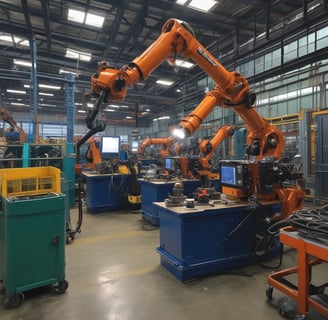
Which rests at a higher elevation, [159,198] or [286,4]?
[286,4]

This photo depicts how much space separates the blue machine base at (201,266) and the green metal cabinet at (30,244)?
1100 mm

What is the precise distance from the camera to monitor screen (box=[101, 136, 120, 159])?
6.11 m

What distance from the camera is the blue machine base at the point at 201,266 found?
102 inches

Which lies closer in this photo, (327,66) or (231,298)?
(231,298)

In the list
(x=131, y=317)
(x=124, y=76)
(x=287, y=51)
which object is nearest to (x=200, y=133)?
(x=287, y=51)

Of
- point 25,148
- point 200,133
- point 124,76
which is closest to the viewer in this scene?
point 124,76

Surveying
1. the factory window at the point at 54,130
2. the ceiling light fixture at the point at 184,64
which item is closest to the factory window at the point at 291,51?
the ceiling light fixture at the point at 184,64

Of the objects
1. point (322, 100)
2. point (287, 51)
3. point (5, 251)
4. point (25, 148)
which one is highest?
point (287, 51)

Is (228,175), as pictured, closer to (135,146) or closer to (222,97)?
(222,97)

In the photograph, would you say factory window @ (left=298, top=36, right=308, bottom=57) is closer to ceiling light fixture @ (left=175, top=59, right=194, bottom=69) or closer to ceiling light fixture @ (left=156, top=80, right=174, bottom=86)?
ceiling light fixture @ (left=175, top=59, right=194, bottom=69)

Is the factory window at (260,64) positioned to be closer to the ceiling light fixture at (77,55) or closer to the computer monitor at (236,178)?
the ceiling light fixture at (77,55)

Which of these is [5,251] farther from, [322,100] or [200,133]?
[200,133]

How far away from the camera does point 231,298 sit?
7.55 ft

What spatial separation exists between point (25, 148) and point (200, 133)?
8105mm
